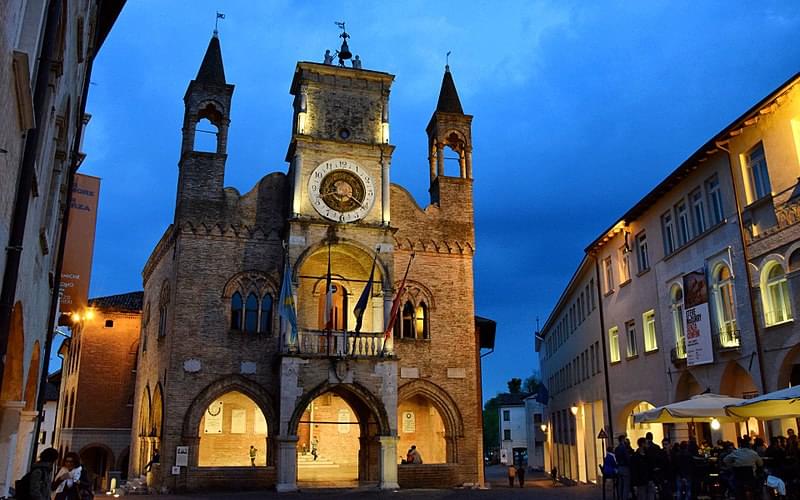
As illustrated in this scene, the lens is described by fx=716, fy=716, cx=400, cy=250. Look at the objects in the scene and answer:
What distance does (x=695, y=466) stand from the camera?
14.8 m

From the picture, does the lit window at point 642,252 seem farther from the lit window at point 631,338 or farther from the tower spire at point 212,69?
the tower spire at point 212,69

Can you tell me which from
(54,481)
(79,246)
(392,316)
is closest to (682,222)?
(392,316)

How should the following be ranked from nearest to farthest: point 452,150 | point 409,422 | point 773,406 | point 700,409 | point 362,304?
point 773,406
point 700,409
point 362,304
point 409,422
point 452,150

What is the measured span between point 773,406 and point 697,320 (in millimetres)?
6437

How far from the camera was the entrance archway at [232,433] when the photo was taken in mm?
26609

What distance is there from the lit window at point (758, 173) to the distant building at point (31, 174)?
1499cm

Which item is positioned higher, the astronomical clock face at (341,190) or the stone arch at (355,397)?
the astronomical clock face at (341,190)

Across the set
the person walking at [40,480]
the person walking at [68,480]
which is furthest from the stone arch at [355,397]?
the person walking at [40,480]

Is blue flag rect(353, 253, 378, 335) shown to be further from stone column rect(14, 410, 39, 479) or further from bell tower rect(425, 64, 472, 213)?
stone column rect(14, 410, 39, 479)

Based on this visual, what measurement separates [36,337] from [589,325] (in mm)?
24257

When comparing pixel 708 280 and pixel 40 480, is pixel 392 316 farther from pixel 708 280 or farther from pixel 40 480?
pixel 40 480

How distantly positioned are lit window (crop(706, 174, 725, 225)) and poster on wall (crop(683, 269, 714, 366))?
58.7 inches

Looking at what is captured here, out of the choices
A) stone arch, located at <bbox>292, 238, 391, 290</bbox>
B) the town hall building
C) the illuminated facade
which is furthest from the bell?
the illuminated facade

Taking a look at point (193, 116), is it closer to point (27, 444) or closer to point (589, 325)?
point (27, 444)
